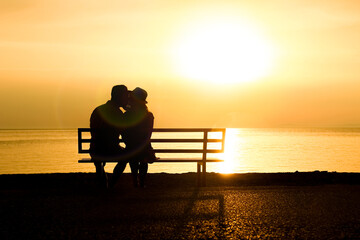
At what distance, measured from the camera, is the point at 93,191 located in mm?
9789

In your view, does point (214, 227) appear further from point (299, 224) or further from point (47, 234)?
point (47, 234)

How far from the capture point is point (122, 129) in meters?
9.66

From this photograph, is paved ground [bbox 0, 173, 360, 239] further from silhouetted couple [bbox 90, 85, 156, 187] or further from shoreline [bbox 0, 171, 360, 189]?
shoreline [bbox 0, 171, 360, 189]

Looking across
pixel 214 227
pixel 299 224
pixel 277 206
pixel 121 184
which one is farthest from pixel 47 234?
pixel 121 184

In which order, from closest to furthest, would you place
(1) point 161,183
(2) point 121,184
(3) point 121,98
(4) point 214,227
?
1. (4) point 214,227
2. (3) point 121,98
3. (2) point 121,184
4. (1) point 161,183

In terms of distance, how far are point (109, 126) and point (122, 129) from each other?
11.9 inches

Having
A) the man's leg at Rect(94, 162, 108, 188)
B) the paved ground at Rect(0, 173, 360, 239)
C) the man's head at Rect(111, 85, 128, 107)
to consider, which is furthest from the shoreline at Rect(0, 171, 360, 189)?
the man's head at Rect(111, 85, 128, 107)

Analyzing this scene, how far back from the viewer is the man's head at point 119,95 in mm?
9359

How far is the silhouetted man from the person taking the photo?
9.39 metres

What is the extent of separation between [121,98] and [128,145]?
101 centimetres

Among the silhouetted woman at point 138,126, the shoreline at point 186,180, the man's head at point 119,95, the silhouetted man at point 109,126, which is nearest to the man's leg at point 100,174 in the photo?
the silhouetted man at point 109,126

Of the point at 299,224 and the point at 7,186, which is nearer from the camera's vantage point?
the point at 299,224

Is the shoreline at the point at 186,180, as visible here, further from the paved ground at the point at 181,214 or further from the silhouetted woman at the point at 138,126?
the paved ground at the point at 181,214

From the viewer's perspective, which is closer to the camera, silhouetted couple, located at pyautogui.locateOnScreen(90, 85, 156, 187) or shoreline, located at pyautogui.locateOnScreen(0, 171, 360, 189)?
silhouetted couple, located at pyautogui.locateOnScreen(90, 85, 156, 187)
